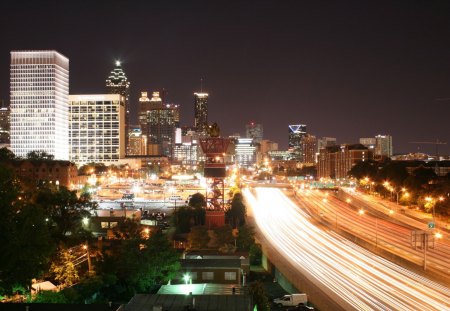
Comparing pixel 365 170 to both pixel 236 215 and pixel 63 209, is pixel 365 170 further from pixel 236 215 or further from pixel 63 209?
pixel 63 209

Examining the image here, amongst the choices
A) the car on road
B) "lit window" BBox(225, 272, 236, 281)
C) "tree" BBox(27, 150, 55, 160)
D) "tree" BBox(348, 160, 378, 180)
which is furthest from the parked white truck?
"tree" BBox(27, 150, 55, 160)

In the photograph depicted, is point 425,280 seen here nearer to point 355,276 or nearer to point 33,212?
point 355,276

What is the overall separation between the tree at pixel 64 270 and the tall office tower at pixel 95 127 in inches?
5596

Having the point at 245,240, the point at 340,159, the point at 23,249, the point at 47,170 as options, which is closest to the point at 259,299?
the point at 23,249

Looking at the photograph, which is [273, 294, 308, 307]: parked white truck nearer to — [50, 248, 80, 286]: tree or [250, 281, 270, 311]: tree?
[250, 281, 270, 311]: tree

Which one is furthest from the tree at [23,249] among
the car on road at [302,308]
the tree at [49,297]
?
the car on road at [302,308]

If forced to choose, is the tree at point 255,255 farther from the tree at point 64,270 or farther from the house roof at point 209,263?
the tree at point 64,270

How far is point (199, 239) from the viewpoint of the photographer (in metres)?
45.0

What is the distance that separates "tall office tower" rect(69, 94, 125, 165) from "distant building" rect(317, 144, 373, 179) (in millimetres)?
67794

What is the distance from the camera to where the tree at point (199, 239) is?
147 ft

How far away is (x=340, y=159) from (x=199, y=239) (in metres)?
127

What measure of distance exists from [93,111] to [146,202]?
286ft

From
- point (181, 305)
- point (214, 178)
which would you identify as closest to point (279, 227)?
point (214, 178)

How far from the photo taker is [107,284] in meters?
31.2
